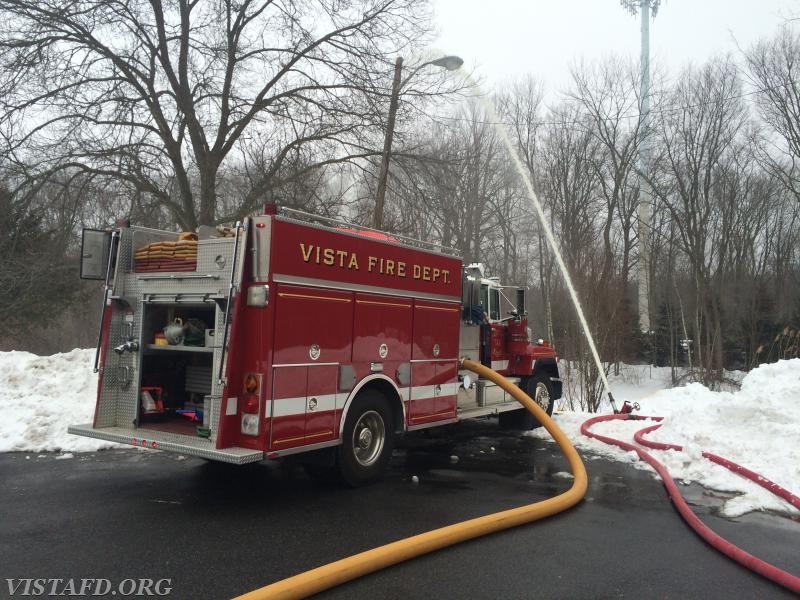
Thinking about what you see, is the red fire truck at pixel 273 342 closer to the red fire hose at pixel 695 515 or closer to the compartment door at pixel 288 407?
the compartment door at pixel 288 407

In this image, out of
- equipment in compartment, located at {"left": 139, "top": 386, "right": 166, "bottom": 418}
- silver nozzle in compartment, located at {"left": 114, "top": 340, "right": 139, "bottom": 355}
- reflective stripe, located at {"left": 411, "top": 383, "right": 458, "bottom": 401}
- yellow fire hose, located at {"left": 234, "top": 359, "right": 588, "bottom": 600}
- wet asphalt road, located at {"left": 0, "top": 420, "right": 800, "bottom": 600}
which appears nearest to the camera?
yellow fire hose, located at {"left": 234, "top": 359, "right": 588, "bottom": 600}

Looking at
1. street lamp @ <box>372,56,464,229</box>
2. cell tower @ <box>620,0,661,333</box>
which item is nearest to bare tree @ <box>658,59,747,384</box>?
cell tower @ <box>620,0,661,333</box>

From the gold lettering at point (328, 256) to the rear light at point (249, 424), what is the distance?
66.7 inches

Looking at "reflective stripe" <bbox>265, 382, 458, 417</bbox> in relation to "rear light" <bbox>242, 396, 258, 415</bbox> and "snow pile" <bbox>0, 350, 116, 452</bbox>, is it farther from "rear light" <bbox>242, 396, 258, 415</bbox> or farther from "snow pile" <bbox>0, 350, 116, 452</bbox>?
"snow pile" <bbox>0, 350, 116, 452</bbox>

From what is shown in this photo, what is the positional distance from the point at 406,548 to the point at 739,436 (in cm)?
606

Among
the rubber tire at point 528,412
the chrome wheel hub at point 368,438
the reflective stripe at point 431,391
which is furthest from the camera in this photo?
the rubber tire at point 528,412

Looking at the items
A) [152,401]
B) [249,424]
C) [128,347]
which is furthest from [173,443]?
[128,347]

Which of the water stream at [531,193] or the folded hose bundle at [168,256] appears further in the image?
the water stream at [531,193]

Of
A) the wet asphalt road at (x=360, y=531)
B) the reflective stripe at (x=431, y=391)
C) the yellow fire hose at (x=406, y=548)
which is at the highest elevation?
the reflective stripe at (x=431, y=391)

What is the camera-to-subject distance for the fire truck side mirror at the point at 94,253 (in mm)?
6625

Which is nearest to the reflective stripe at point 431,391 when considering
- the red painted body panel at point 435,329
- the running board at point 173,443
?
the red painted body panel at point 435,329

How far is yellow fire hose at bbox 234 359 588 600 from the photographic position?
12.2 ft

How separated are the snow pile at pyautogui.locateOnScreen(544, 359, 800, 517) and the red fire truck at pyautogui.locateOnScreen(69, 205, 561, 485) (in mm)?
2939

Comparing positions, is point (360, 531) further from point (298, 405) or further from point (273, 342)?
point (273, 342)
